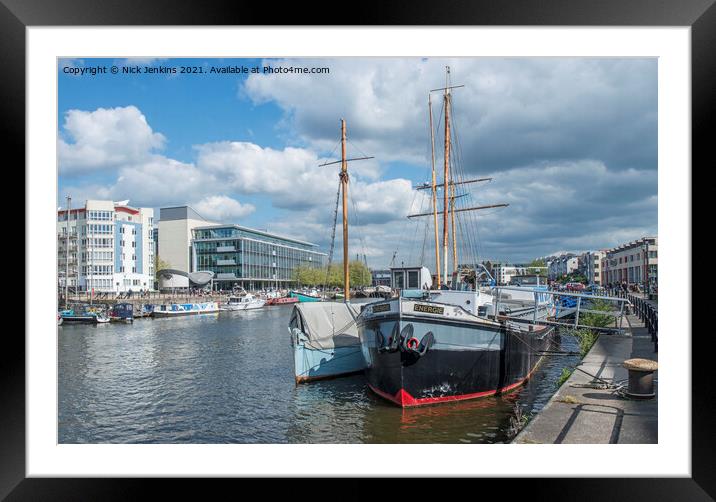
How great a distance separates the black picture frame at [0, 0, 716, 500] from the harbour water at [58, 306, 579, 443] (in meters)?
3.66

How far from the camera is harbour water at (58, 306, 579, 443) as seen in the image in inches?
417

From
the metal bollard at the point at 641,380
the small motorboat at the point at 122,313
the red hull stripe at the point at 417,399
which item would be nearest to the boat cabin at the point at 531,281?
the red hull stripe at the point at 417,399

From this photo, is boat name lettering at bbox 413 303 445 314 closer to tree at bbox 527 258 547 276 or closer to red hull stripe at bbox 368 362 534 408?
red hull stripe at bbox 368 362 534 408

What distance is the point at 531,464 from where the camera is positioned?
22.8ft

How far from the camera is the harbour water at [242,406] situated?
10594mm

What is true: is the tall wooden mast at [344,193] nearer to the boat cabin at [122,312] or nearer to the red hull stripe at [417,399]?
the red hull stripe at [417,399]

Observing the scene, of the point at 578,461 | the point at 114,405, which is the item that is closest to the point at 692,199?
the point at 578,461

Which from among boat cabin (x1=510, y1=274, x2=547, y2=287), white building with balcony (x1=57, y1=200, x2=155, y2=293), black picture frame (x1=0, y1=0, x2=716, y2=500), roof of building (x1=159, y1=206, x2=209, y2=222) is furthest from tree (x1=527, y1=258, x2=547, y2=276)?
roof of building (x1=159, y1=206, x2=209, y2=222)

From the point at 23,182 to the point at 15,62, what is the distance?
1.64 metres

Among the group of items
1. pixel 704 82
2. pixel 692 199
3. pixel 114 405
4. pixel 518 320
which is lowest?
pixel 114 405

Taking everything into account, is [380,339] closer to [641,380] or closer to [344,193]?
[641,380]
